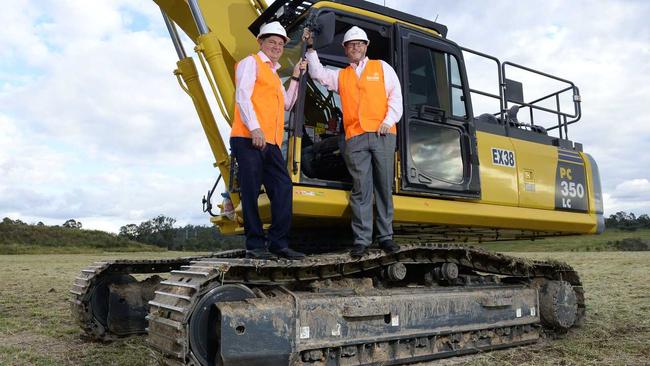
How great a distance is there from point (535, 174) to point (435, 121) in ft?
5.80

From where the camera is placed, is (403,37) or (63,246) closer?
(403,37)

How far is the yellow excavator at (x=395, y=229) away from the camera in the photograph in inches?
181

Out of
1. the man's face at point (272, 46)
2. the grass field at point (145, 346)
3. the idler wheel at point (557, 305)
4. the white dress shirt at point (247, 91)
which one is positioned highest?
the man's face at point (272, 46)

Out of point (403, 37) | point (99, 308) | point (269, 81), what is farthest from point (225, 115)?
point (99, 308)

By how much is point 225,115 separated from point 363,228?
2340 mm

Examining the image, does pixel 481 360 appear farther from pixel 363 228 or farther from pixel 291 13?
pixel 291 13

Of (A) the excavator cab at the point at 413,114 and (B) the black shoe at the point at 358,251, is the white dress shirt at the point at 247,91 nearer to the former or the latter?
(A) the excavator cab at the point at 413,114

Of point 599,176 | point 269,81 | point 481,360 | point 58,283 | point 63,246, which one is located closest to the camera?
point 269,81

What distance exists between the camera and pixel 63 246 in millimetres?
47094

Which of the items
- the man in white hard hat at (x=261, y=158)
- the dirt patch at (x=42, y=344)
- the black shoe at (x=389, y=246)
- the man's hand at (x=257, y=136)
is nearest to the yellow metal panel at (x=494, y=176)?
the black shoe at (x=389, y=246)

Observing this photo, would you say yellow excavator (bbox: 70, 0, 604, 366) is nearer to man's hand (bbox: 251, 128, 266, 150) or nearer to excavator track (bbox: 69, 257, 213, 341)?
excavator track (bbox: 69, 257, 213, 341)

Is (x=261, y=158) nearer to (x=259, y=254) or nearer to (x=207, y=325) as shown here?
(x=259, y=254)

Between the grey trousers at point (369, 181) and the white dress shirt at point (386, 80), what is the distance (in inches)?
8.2

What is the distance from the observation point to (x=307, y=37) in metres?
5.37
